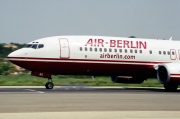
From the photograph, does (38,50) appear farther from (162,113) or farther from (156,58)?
(162,113)

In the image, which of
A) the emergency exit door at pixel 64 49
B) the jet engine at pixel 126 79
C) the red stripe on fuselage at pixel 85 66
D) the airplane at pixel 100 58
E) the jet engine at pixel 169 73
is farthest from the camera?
the jet engine at pixel 126 79

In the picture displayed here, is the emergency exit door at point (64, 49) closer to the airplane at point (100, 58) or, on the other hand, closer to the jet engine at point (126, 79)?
the airplane at point (100, 58)

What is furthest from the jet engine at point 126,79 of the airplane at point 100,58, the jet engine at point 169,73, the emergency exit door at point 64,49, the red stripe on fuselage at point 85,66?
the emergency exit door at point 64,49

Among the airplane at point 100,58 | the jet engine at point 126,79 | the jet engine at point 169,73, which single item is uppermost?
the airplane at point 100,58

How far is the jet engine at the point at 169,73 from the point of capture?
32969 mm

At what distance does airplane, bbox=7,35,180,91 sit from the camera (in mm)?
32219

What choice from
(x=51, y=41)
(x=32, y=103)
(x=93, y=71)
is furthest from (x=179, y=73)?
(x=32, y=103)

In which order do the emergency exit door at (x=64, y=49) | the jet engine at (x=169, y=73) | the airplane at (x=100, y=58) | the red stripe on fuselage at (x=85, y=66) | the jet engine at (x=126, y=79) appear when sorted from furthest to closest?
the jet engine at (x=126, y=79), the jet engine at (x=169, y=73), the emergency exit door at (x=64, y=49), the airplane at (x=100, y=58), the red stripe on fuselage at (x=85, y=66)

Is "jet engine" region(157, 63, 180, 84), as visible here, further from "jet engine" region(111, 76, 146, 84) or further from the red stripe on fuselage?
"jet engine" region(111, 76, 146, 84)

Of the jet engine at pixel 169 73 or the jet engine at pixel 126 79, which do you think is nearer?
the jet engine at pixel 169 73

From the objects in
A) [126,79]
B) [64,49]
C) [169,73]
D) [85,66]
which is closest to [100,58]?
[85,66]

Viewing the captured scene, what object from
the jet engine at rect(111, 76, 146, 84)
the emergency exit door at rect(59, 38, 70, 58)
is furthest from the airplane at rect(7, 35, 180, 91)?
the jet engine at rect(111, 76, 146, 84)

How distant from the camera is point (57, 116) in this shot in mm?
14930

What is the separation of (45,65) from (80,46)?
3.29 metres
